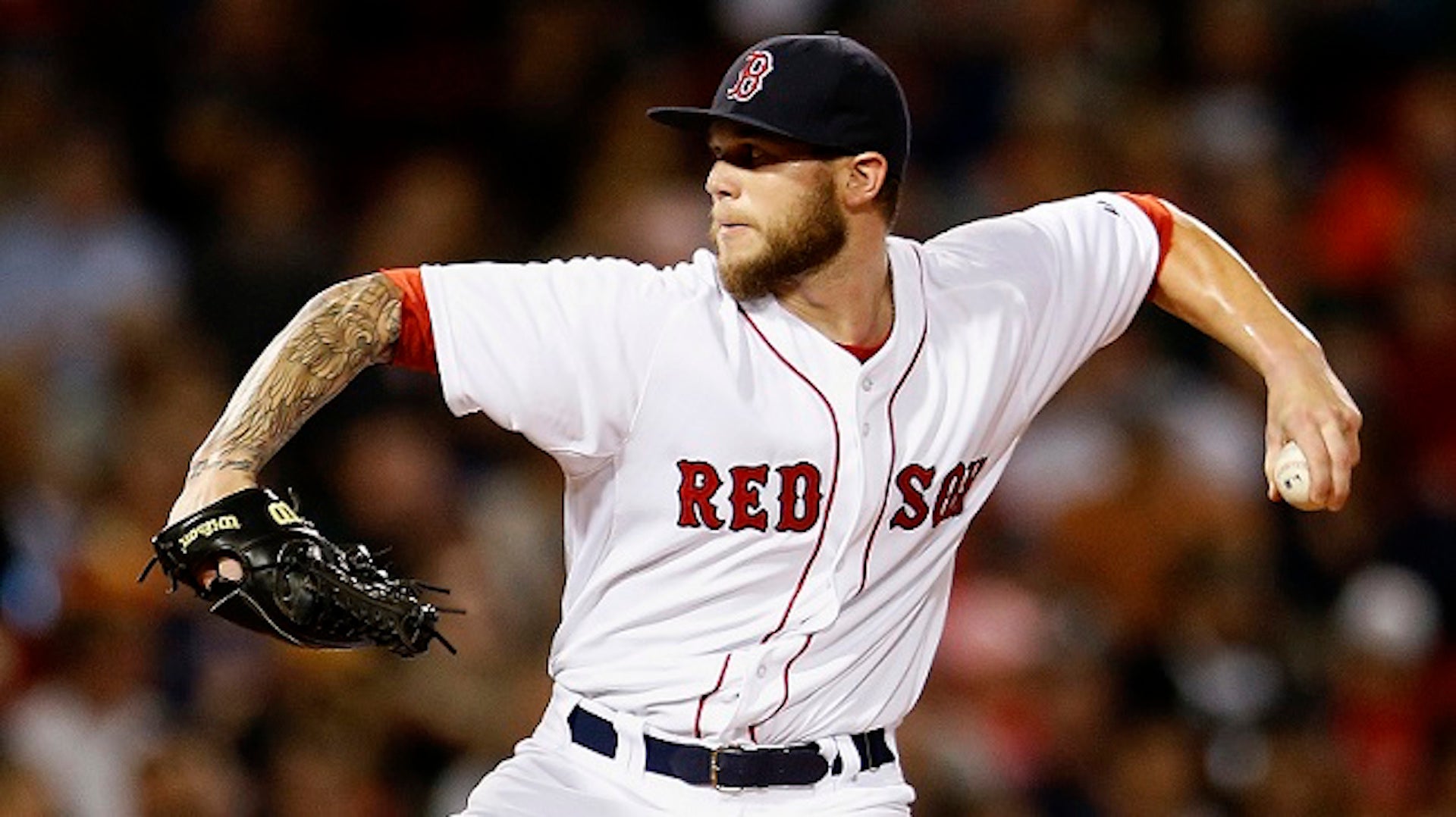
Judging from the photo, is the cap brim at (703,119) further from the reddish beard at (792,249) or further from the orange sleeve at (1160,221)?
the orange sleeve at (1160,221)

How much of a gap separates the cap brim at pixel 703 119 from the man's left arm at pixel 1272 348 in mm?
847

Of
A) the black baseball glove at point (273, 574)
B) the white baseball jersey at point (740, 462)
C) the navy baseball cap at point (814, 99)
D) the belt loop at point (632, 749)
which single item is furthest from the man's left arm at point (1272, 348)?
the black baseball glove at point (273, 574)

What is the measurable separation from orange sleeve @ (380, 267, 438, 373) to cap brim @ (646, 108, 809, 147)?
44 cm

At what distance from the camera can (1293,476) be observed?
3.64 meters

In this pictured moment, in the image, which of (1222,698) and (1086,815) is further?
(1222,698)

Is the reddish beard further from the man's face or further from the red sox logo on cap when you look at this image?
the red sox logo on cap

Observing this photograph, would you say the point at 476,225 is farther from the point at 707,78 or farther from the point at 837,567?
the point at 837,567

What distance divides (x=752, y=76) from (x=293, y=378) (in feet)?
2.78

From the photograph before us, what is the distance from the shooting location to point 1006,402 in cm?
407

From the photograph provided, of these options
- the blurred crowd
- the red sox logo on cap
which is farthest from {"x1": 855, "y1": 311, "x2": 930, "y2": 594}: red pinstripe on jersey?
the blurred crowd

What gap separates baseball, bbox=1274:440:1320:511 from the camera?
11.9 ft

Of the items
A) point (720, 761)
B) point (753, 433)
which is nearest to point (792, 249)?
point (753, 433)

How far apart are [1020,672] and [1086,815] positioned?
1.61 feet

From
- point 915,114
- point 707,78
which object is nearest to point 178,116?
point 707,78
